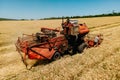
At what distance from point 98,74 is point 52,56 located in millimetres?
3483

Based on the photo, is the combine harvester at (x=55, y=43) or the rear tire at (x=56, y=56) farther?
the rear tire at (x=56, y=56)

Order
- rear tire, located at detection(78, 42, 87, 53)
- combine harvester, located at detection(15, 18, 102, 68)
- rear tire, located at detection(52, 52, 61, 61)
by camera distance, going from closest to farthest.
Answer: combine harvester, located at detection(15, 18, 102, 68)
rear tire, located at detection(52, 52, 61, 61)
rear tire, located at detection(78, 42, 87, 53)

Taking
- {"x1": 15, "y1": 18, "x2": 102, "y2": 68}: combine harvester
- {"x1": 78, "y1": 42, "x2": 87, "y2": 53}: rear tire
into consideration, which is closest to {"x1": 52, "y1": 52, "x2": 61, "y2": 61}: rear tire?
{"x1": 15, "y1": 18, "x2": 102, "y2": 68}: combine harvester

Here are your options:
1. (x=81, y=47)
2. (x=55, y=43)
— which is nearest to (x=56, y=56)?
(x=55, y=43)

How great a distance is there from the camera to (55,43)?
36.5 ft

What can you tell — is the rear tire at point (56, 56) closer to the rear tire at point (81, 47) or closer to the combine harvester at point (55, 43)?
the combine harvester at point (55, 43)

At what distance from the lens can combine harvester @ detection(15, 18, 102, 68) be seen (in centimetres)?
1035

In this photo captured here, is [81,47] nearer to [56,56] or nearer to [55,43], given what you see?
[55,43]

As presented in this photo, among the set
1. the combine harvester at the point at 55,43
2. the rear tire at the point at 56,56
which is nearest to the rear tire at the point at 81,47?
the combine harvester at the point at 55,43

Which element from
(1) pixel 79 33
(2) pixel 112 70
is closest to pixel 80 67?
(2) pixel 112 70

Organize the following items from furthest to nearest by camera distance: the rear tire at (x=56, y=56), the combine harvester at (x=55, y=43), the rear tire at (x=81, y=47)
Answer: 1. the rear tire at (x=81, y=47)
2. the rear tire at (x=56, y=56)
3. the combine harvester at (x=55, y=43)

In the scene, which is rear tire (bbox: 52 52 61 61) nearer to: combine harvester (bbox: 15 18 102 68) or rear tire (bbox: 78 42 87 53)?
combine harvester (bbox: 15 18 102 68)

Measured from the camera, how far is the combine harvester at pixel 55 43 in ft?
34.0

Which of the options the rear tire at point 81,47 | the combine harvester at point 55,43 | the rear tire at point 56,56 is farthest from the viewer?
the rear tire at point 81,47
